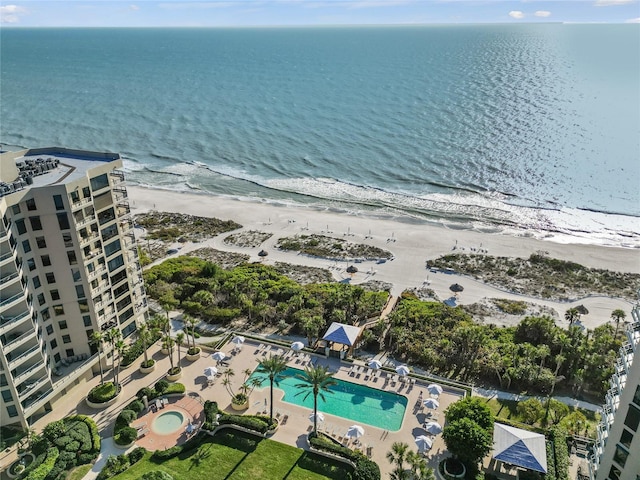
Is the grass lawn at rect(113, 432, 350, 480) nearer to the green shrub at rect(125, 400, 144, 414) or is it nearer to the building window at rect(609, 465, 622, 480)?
the green shrub at rect(125, 400, 144, 414)

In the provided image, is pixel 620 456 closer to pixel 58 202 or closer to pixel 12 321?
pixel 12 321

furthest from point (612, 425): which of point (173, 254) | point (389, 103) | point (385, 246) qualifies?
point (389, 103)

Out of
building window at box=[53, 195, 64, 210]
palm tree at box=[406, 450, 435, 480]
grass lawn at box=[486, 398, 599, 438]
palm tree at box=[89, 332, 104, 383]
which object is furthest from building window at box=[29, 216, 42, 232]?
grass lawn at box=[486, 398, 599, 438]

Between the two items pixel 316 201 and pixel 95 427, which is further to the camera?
pixel 316 201

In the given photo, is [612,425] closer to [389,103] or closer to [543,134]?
[543,134]

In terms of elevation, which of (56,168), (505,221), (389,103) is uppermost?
(56,168)

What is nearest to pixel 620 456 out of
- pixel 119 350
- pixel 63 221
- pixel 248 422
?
pixel 248 422
